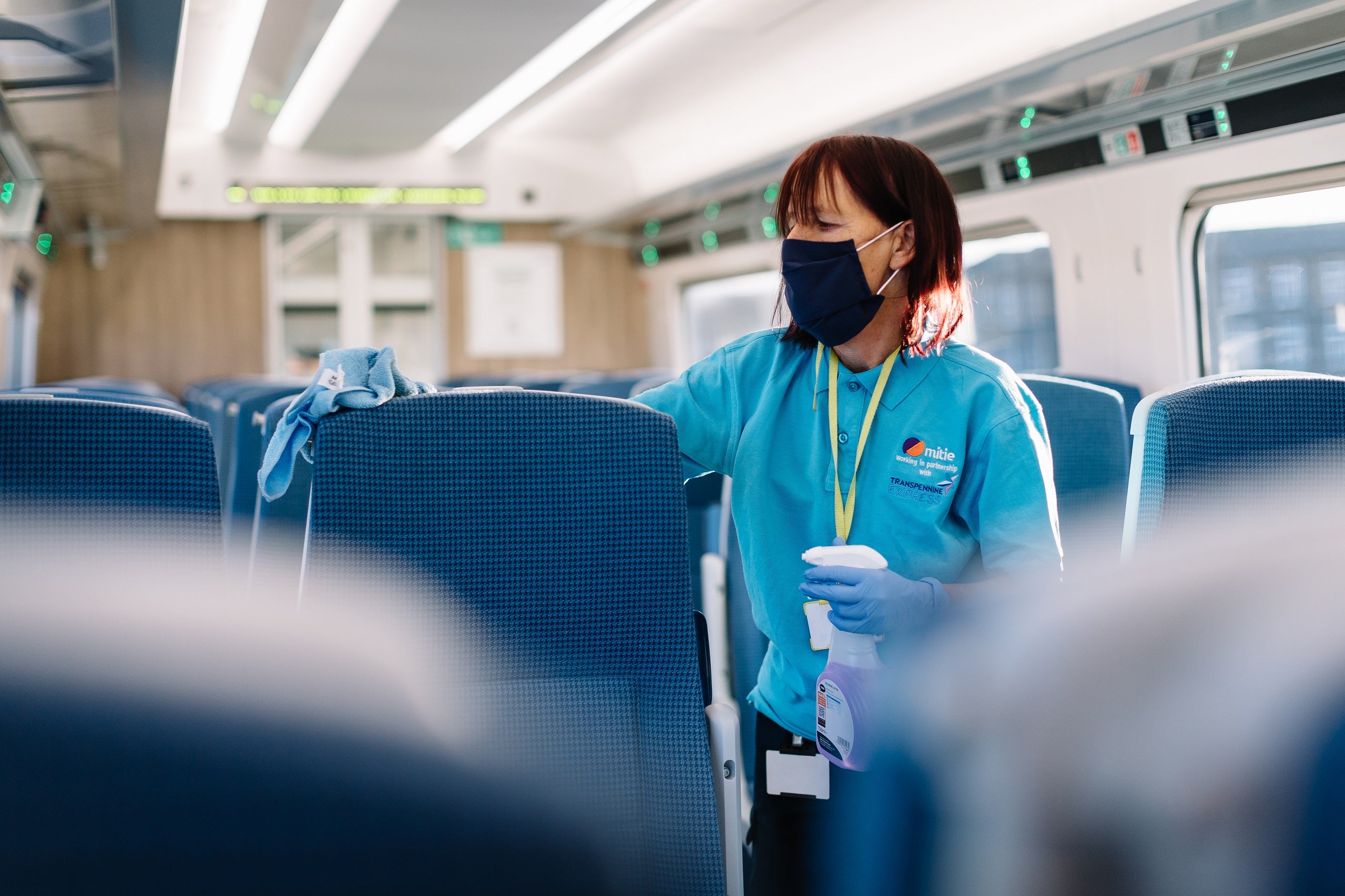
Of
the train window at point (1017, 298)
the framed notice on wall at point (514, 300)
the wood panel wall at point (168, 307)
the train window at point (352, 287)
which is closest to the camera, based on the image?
the train window at point (1017, 298)

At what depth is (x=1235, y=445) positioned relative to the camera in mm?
1764

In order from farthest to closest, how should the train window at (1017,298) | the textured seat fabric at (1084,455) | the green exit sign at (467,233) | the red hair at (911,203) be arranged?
the green exit sign at (467,233), the train window at (1017,298), the textured seat fabric at (1084,455), the red hair at (911,203)

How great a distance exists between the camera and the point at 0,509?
1312mm

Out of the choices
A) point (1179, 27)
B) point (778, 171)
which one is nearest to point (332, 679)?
point (1179, 27)

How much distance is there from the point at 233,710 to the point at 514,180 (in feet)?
34.9

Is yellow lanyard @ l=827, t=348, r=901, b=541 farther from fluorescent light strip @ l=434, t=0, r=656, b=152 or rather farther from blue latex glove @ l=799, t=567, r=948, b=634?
fluorescent light strip @ l=434, t=0, r=656, b=152

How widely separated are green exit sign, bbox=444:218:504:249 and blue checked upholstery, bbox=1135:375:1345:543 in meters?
10.4

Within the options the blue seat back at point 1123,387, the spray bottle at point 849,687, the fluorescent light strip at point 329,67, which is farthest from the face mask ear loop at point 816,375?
the fluorescent light strip at point 329,67

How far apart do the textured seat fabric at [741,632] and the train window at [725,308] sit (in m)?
6.53

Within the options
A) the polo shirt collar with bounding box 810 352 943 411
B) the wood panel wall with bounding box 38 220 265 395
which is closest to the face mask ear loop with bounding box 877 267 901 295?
the polo shirt collar with bounding box 810 352 943 411

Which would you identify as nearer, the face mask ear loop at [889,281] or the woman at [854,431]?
the woman at [854,431]

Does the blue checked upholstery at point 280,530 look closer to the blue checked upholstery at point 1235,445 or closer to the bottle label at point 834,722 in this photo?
the bottle label at point 834,722

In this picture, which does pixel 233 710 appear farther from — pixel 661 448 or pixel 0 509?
pixel 661 448

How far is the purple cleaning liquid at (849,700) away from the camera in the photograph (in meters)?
1.54
